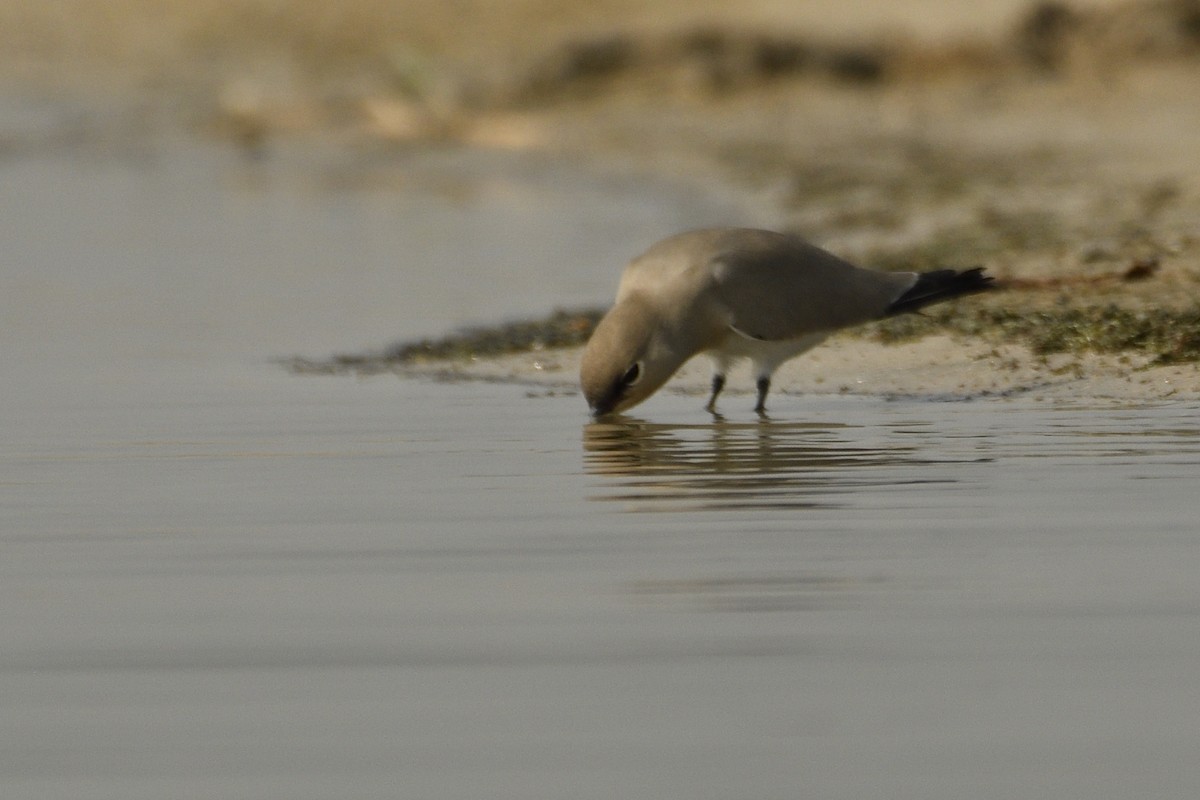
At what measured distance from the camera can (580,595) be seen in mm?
4527

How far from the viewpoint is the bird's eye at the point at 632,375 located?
25.3 ft

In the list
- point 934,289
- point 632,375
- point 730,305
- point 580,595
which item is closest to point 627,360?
point 632,375

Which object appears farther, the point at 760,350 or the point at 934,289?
the point at 934,289

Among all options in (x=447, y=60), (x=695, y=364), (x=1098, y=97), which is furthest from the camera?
(x=447, y=60)

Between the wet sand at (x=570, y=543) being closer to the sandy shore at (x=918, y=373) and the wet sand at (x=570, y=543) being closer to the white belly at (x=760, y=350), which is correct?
the sandy shore at (x=918, y=373)

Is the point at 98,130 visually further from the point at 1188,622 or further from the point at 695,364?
the point at 1188,622

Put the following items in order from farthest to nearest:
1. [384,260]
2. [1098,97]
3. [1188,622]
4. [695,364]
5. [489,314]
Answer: [1098,97] → [384,260] → [489,314] → [695,364] → [1188,622]

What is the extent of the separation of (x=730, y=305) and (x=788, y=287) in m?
0.31

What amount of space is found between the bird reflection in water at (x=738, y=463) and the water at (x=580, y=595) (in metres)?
0.02

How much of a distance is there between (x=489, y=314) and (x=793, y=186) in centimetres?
777

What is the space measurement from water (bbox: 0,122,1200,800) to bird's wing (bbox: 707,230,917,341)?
32 cm

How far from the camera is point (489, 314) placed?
11.7m

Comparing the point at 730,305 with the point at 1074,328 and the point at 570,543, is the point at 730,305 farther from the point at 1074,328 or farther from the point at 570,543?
the point at 570,543

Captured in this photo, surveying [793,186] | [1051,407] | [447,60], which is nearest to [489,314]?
[1051,407]
